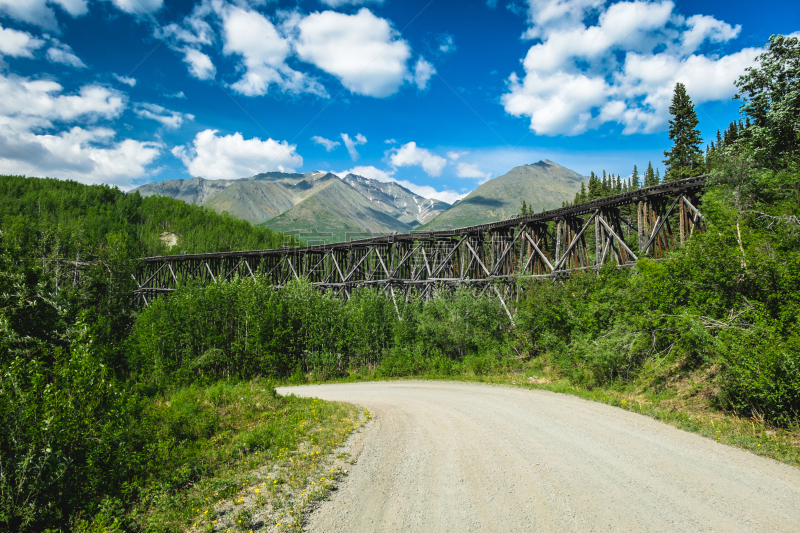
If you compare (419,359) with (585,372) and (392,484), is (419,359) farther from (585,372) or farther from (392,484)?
(392,484)

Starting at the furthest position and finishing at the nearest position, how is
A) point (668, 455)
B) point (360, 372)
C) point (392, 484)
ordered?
1. point (360, 372)
2. point (668, 455)
3. point (392, 484)

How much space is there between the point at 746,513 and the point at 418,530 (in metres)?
4.36

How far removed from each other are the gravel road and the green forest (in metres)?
2.22

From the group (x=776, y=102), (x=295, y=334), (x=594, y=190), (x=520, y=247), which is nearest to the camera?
(x=776, y=102)

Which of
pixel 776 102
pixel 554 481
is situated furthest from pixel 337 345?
pixel 776 102

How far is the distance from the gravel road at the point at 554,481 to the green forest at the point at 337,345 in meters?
2.22

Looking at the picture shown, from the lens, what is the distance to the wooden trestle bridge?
655 inches

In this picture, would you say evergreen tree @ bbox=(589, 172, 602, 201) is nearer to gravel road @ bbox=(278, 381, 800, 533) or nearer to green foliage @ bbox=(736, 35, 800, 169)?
green foliage @ bbox=(736, 35, 800, 169)

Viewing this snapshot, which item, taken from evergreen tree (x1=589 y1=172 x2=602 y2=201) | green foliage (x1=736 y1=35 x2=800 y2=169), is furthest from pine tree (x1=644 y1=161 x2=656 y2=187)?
green foliage (x1=736 y1=35 x2=800 y2=169)

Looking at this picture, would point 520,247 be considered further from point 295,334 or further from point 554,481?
point 554,481

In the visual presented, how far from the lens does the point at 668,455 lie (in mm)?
6906

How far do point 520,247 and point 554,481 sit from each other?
62.8 ft

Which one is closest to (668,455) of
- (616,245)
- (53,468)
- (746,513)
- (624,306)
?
(746,513)

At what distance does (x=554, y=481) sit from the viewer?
19.3 feet
